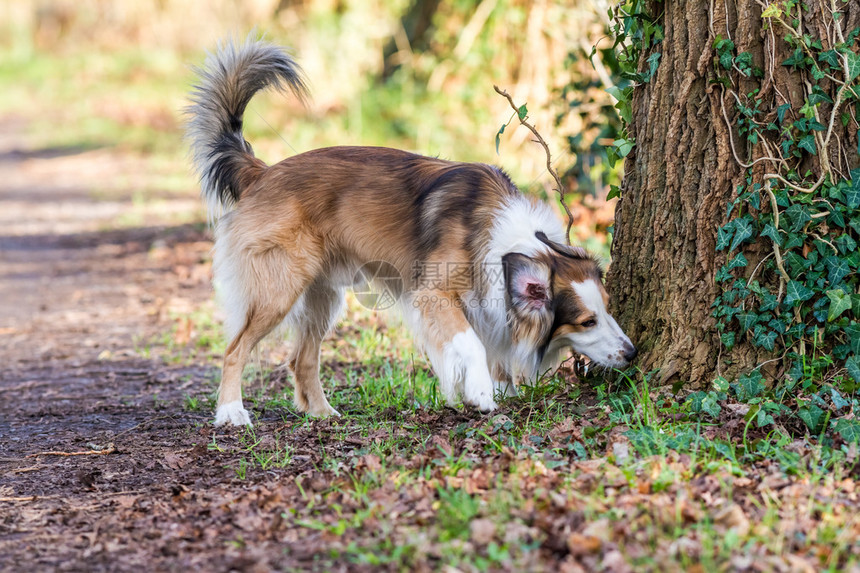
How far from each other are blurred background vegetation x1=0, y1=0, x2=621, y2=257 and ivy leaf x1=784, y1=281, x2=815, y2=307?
1.78 meters

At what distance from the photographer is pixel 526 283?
436 cm

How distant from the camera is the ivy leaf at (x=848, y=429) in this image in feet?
10.7

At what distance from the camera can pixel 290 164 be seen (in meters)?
4.84

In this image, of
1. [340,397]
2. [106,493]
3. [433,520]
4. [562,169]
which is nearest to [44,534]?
[106,493]

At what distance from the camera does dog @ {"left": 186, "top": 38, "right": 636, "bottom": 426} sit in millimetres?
4410

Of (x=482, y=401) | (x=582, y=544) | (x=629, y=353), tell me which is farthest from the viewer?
(x=482, y=401)

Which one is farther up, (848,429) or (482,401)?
(848,429)

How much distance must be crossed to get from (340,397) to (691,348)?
2.24 metres

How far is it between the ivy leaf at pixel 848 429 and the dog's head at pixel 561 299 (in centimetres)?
116

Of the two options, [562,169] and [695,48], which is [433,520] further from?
[562,169]

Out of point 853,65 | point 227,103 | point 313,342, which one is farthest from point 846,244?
point 227,103

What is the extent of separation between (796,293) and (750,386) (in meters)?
0.45

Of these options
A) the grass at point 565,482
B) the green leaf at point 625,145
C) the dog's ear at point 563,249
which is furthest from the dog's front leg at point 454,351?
the green leaf at point 625,145

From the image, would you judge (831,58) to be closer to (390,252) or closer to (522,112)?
(522,112)
